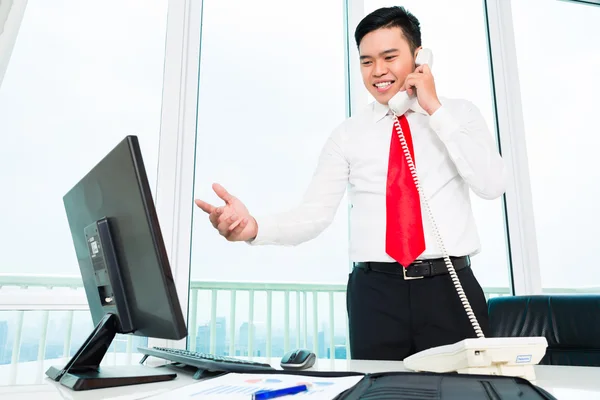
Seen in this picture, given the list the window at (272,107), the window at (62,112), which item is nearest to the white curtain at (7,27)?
the window at (62,112)

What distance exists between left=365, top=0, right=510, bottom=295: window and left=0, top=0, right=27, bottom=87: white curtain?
1759 millimetres

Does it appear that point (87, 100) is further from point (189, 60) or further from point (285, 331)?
point (285, 331)

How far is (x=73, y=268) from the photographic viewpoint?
7.12 feet

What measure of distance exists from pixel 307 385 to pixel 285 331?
3383mm

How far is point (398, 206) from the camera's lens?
4.90 ft

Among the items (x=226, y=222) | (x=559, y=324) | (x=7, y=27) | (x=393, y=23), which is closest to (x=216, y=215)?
(x=226, y=222)

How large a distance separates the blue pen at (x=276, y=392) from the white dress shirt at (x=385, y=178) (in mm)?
732

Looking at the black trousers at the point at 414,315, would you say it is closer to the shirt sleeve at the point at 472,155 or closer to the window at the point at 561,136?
the shirt sleeve at the point at 472,155

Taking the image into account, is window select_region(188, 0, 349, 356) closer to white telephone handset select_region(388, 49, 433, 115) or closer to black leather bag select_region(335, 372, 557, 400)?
white telephone handset select_region(388, 49, 433, 115)

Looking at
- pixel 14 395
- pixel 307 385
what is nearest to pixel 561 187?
pixel 307 385

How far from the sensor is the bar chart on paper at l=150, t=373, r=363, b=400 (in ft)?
2.18

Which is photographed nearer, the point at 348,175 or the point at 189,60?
the point at 348,175

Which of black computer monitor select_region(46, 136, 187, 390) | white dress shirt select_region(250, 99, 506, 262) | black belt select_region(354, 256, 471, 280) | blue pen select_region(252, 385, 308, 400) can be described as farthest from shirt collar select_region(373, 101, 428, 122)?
blue pen select_region(252, 385, 308, 400)

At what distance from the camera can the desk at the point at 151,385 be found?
71cm
